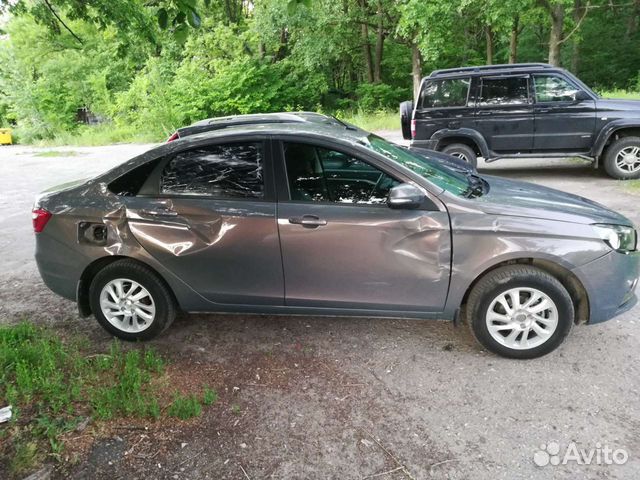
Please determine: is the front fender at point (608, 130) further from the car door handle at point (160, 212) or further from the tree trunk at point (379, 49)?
the tree trunk at point (379, 49)

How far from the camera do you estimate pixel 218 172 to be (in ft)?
12.4

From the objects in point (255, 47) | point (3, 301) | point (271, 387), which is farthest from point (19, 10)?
point (255, 47)

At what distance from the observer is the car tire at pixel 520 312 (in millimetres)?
3354

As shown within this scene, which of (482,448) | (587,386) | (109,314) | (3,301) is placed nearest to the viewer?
(482,448)

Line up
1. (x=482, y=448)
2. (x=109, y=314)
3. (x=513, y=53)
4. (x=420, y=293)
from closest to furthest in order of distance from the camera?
(x=482, y=448) → (x=420, y=293) → (x=109, y=314) → (x=513, y=53)

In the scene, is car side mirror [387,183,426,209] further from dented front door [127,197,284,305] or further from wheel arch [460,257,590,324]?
dented front door [127,197,284,305]

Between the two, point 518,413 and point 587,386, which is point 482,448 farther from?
point 587,386

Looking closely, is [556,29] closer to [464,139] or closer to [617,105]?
[617,105]

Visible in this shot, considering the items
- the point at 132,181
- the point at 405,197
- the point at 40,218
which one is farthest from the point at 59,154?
the point at 405,197

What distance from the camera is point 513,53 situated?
2544cm

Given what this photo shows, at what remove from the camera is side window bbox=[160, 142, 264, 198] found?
3.70 m

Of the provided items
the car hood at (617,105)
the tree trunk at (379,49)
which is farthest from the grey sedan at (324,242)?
the tree trunk at (379,49)

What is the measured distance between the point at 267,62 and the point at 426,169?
26972 millimetres

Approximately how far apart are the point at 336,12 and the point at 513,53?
9346 mm
